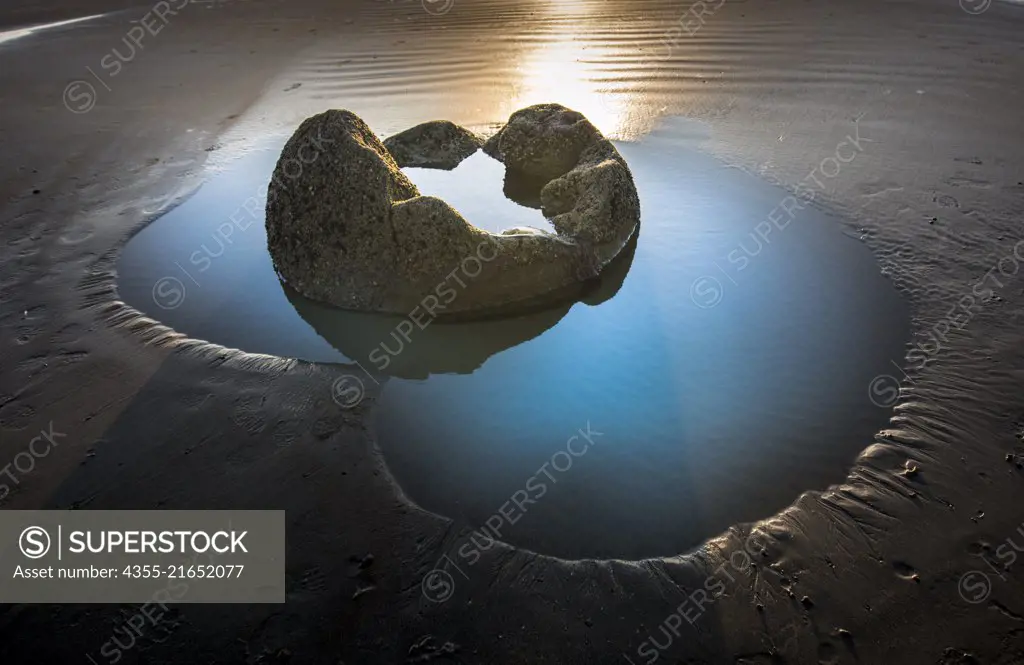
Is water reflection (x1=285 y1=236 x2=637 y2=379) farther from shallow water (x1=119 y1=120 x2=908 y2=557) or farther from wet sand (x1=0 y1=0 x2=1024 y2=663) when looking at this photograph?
wet sand (x1=0 y1=0 x2=1024 y2=663)

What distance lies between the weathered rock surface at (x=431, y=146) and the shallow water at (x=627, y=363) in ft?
1.94

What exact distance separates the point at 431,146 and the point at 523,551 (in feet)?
13.8

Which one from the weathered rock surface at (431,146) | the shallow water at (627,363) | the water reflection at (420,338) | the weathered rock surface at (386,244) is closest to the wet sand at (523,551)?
the shallow water at (627,363)

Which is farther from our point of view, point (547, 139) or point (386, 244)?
point (547, 139)

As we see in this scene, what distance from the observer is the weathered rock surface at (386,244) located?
3.89 meters

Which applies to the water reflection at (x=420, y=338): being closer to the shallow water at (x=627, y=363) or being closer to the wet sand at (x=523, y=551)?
the shallow water at (x=627, y=363)

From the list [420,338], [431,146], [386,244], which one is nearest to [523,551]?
[420,338]

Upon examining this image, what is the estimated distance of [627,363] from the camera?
3.53 metres

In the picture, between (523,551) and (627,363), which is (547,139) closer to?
(627,363)

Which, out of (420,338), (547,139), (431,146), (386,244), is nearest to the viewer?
(420,338)

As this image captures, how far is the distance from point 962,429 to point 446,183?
12.8ft

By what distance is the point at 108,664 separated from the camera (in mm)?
2209

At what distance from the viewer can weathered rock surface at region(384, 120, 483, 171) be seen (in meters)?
5.82

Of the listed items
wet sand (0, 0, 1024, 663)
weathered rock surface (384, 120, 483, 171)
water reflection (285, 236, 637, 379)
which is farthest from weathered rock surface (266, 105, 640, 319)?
weathered rock surface (384, 120, 483, 171)
